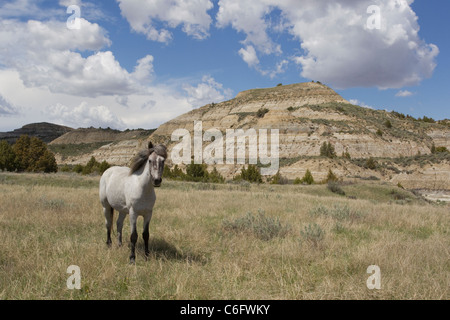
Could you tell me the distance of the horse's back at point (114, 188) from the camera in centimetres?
577

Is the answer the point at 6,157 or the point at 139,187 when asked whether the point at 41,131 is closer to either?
the point at 6,157

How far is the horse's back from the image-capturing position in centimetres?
577

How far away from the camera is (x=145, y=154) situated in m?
5.27

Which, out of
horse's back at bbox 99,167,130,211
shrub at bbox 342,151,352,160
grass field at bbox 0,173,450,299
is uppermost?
shrub at bbox 342,151,352,160

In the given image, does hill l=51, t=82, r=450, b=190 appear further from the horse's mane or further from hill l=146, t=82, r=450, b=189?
the horse's mane

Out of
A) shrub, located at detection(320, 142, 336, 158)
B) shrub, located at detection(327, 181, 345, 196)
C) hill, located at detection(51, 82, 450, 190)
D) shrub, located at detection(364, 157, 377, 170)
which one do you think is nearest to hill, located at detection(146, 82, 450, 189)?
hill, located at detection(51, 82, 450, 190)

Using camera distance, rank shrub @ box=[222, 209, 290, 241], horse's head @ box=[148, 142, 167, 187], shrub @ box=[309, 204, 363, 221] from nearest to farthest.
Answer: horse's head @ box=[148, 142, 167, 187], shrub @ box=[222, 209, 290, 241], shrub @ box=[309, 204, 363, 221]

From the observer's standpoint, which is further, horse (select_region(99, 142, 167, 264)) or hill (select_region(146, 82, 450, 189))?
hill (select_region(146, 82, 450, 189))

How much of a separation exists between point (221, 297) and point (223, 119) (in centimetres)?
8758

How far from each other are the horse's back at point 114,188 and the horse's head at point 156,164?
3.73ft

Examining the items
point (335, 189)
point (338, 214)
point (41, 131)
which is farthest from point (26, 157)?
point (41, 131)

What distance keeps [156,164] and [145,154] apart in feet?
2.23
